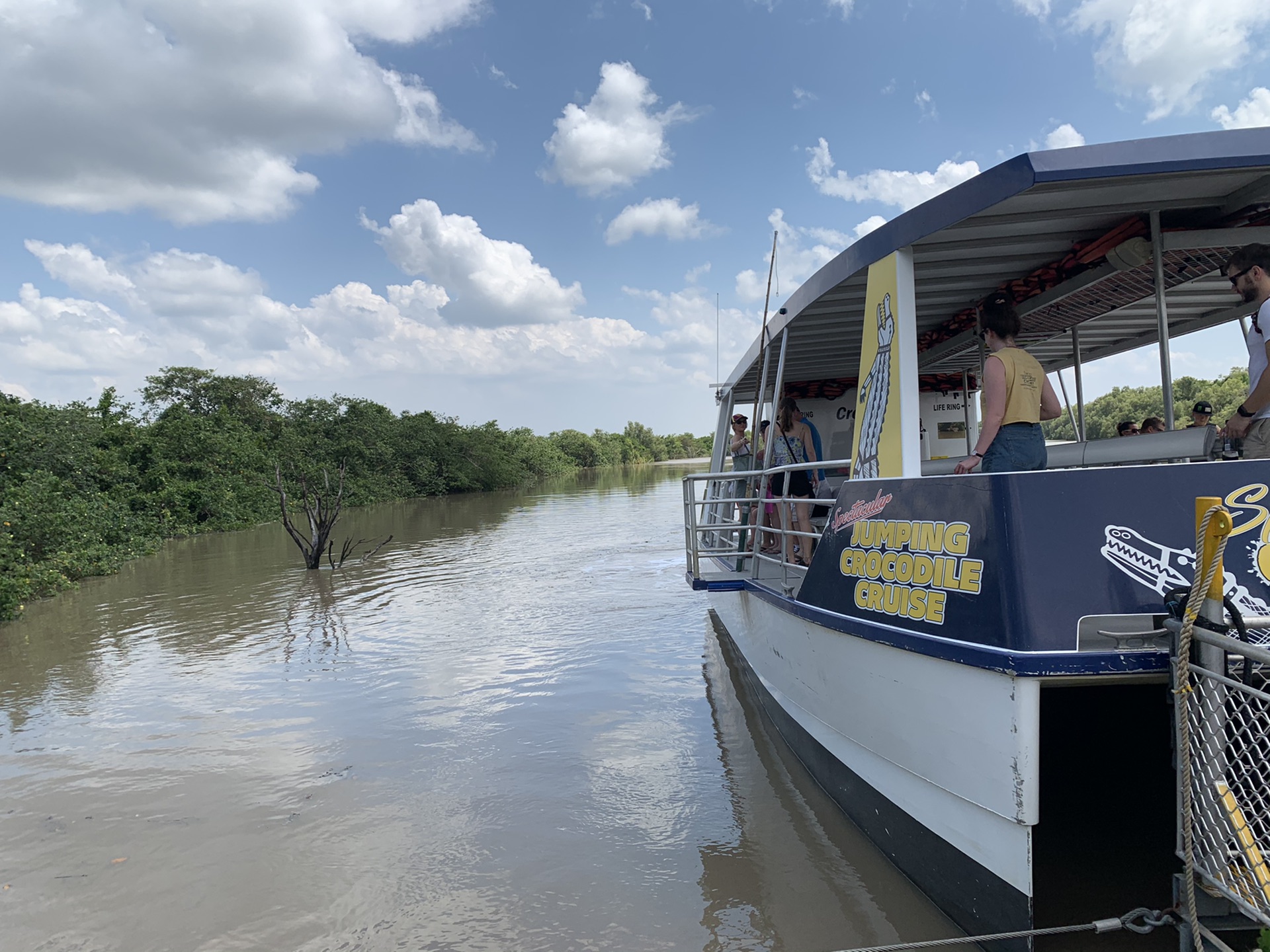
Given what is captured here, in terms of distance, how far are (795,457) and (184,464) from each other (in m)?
23.0

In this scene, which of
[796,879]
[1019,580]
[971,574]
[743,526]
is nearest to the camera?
[1019,580]

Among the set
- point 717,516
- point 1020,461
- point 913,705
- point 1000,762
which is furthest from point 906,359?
point 717,516

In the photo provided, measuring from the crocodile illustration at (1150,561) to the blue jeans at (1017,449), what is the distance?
97 cm

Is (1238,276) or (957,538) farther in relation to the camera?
(1238,276)

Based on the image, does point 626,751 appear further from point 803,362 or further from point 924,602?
point 803,362

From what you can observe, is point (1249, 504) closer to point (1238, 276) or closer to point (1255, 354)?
point (1255, 354)

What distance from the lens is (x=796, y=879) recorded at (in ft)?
12.8

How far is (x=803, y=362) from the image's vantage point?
8.20 meters

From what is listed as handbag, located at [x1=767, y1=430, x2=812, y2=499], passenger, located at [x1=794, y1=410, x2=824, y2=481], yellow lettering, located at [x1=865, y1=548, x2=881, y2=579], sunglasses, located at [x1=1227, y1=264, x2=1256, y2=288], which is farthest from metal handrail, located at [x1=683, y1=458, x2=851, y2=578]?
sunglasses, located at [x1=1227, y1=264, x2=1256, y2=288]

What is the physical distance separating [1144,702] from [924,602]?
1736 millimetres

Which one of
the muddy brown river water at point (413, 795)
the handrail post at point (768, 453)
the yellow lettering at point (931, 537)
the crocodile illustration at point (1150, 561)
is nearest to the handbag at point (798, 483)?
the handrail post at point (768, 453)

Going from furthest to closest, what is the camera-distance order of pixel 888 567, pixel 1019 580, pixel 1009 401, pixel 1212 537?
pixel 1009 401, pixel 888 567, pixel 1019 580, pixel 1212 537

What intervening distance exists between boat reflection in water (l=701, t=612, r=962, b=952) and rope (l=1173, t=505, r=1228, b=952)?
1.02 metres

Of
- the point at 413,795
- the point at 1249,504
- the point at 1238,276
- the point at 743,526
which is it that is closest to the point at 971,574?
the point at 1249,504
